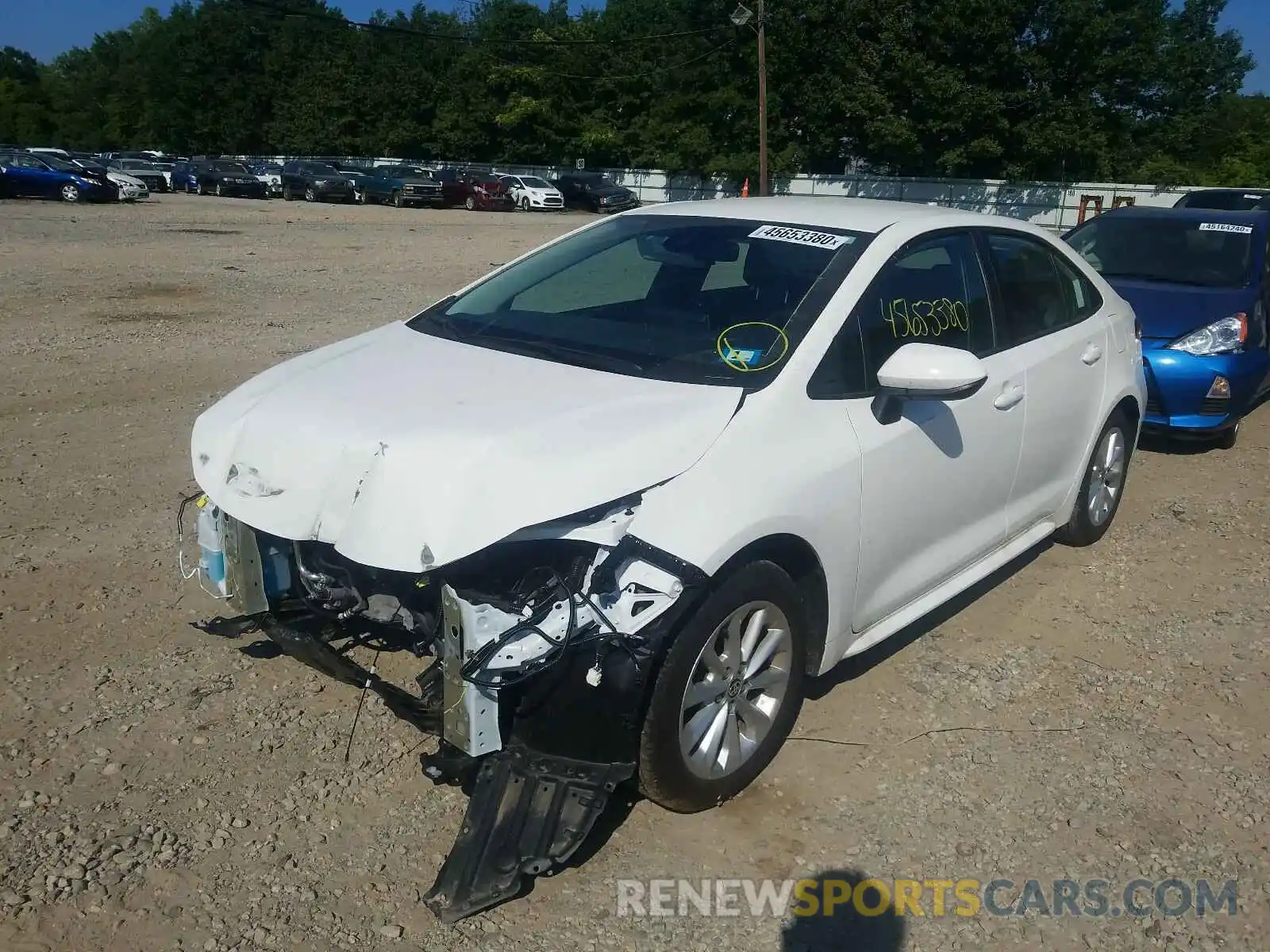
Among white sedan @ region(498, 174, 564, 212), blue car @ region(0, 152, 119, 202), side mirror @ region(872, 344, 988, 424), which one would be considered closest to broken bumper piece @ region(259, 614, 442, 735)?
side mirror @ region(872, 344, 988, 424)

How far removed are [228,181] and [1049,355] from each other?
46847 millimetres

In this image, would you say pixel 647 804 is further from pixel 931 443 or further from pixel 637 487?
pixel 931 443

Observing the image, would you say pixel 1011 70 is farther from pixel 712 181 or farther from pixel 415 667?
pixel 415 667

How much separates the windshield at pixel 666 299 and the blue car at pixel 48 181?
35062 millimetres

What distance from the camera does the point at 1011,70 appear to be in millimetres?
43656

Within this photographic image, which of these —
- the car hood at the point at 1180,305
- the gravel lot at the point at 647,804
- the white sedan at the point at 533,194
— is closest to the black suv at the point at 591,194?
the white sedan at the point at 533,194

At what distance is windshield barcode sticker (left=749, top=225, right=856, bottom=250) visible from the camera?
398 cm

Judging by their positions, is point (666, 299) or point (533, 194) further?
point (533, 194)

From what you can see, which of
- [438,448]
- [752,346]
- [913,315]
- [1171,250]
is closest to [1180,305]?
[1171,250]

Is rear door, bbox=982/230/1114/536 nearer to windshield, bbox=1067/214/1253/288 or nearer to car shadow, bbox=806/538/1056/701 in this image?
car shadow, bbox=806/538/1056/701

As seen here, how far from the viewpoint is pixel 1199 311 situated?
7.30m

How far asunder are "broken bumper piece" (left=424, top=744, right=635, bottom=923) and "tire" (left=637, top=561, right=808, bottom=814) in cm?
17

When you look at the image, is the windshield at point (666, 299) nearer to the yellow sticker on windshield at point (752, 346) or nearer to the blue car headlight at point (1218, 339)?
the yellow sticker on windshield at point (752, 346)

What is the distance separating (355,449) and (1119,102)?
1908 inches
